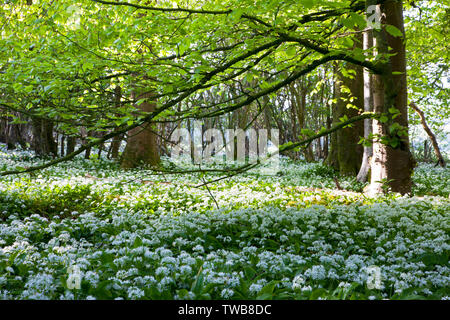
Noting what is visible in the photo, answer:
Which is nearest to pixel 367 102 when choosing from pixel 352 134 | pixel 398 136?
pixel 352 134

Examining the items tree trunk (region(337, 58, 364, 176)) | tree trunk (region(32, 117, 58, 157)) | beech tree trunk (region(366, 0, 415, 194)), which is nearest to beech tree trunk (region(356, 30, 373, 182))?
beech tree trunk (region(366, 0, 415, 194))

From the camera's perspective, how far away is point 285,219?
18.5ft

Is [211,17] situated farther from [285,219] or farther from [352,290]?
[352,290]

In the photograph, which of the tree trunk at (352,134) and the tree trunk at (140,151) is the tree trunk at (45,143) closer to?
the tree trunk at (140,151)

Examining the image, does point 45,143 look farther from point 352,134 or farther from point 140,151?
point 352,134

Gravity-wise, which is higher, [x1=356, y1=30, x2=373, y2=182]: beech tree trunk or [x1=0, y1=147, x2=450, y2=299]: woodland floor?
[x1=356, y1=30, x2=373, y2=182]: beech tree trunk

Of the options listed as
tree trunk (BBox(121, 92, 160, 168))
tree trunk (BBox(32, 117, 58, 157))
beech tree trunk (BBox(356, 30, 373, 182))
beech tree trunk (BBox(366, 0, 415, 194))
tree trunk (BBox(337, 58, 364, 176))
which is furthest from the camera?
tree trunk (BBox(32, 117, 58, 157))

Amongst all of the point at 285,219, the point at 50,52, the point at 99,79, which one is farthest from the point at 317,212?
the point at 50,52

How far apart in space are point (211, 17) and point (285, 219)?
362 centimetres

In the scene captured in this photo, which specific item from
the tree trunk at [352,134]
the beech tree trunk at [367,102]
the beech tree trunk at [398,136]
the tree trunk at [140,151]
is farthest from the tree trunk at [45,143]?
the beech tree trunk at [398,136]

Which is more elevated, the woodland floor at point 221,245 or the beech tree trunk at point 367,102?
the beech tree trunk at point 367,102

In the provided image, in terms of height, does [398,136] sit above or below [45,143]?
below

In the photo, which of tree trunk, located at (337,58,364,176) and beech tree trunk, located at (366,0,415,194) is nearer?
beech tree trunk, located at (366,0,415,194)

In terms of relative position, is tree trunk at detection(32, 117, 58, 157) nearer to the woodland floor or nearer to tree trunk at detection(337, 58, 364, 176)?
the woodland floor
